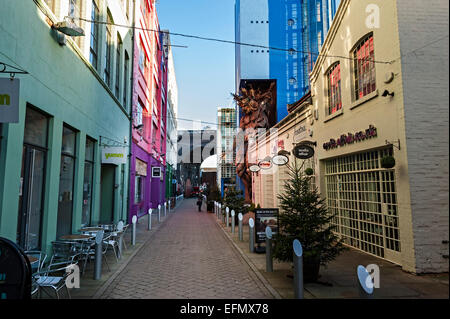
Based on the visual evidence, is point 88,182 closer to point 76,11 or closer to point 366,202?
point 76,11

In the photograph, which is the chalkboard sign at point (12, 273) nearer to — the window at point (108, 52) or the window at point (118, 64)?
the window at point (108, 52)

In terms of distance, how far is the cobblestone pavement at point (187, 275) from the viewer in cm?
559

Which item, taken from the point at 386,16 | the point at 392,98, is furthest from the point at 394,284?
the point at 386,16

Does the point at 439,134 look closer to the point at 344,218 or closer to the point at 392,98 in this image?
the point at 392,98

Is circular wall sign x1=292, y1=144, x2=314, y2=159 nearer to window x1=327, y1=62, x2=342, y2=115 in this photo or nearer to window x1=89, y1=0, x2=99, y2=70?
window x1=327, y1=62, x2=342, y2=115

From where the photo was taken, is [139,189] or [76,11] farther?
[139,189]

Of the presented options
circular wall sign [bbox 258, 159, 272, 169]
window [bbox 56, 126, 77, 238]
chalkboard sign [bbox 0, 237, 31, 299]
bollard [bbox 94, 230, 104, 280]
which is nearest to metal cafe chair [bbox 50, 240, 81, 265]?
bollard [bbox 94, 230, 104, 280]

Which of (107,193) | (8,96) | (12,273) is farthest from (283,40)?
(12,273)

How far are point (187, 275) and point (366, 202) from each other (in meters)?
5.39

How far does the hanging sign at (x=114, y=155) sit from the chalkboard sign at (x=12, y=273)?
904cm

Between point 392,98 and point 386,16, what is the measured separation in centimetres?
201

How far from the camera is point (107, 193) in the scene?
14672 mm

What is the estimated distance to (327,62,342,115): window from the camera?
34.2ft

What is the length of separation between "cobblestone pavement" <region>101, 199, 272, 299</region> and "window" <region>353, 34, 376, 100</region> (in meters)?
5.92
